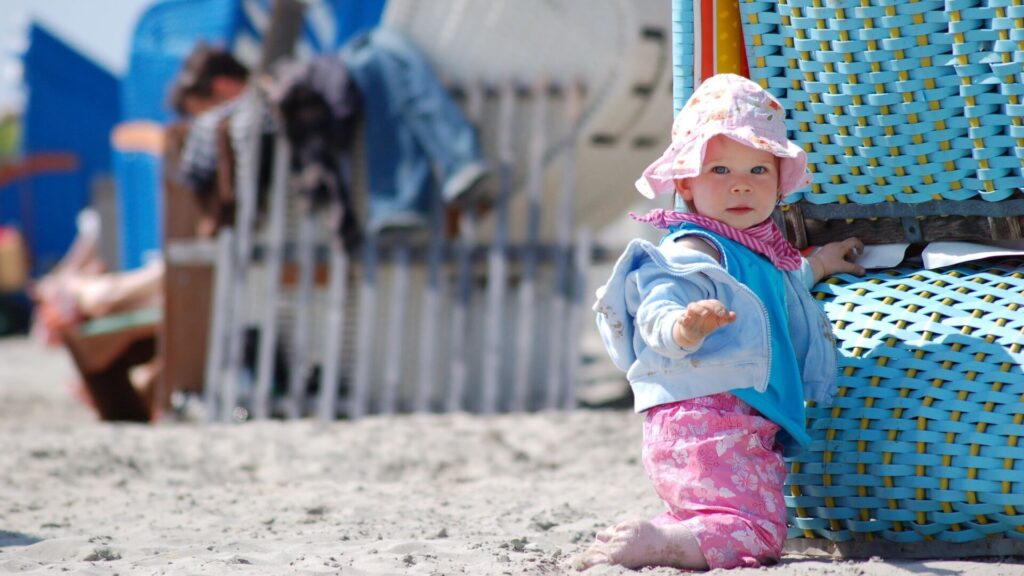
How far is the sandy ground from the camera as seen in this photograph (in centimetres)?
274

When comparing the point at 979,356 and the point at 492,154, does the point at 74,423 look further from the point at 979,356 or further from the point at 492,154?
the point at 979,356

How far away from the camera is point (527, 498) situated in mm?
3783

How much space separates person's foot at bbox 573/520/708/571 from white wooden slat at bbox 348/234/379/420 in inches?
162

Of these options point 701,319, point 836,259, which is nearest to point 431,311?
point 836,259

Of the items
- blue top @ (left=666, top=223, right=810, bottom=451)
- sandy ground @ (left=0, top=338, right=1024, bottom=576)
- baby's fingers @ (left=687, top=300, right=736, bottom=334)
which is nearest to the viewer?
baby's fingers @ (left=687, top=300, right=736, bottom=334)

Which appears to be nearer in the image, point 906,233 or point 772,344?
point 772,344

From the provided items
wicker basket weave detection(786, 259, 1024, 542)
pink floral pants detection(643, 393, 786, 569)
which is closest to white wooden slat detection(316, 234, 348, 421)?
wicker basket weave detection(786, 259, 1024, 542)

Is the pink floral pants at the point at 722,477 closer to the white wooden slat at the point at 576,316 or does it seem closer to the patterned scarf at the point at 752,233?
the patterned scarf at the point at 752,233

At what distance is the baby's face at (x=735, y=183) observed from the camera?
2605 mm

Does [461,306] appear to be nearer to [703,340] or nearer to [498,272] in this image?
[498,272]

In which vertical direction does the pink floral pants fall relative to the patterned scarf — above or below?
below

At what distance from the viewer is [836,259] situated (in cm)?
297

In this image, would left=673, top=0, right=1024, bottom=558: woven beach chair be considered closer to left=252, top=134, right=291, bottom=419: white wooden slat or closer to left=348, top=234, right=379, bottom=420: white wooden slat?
left=348, top=234, right=379, bottom=420: white wooden slat

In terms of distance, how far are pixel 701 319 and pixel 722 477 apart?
386 millimetres
